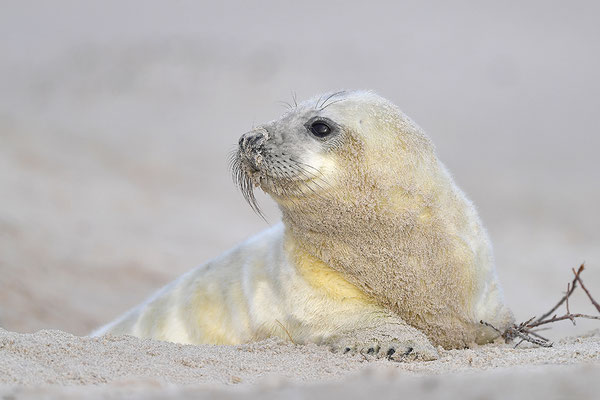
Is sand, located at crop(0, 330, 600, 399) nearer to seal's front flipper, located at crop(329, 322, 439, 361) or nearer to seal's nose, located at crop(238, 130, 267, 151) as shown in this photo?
seal's front flipper, located at crop(329, 322, 439, 361)

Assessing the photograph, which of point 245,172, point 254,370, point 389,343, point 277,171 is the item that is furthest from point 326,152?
point 254,370

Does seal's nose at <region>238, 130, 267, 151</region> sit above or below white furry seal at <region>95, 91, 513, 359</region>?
above

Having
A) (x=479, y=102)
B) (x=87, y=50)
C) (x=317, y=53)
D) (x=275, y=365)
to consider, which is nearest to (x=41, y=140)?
(x=87, y=50)

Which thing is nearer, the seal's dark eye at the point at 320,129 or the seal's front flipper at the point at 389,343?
the seal's front flipper at the point at 389,343

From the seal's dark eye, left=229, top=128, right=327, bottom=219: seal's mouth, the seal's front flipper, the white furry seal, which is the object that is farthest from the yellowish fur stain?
the seal's dark eye

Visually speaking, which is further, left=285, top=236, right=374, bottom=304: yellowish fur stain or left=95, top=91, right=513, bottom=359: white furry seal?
left=285, top=236, right=374, bottom=304: yellowish fur stain

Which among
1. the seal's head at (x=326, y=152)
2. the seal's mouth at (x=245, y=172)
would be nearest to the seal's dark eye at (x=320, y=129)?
the seal's head at (x=326, y=152)

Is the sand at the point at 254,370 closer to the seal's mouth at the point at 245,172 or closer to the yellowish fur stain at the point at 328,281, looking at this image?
the yellowish fur stain at the point at 328,281

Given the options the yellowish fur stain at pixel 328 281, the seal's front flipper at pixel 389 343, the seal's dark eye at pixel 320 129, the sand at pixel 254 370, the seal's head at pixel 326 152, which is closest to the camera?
the sand at pixel 254 370

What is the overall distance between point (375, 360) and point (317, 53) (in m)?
13.6

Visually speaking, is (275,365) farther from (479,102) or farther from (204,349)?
(479,102)

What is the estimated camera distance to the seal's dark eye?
3392 mm

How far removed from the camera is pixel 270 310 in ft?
12.1

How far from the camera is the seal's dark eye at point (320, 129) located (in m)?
3.39
